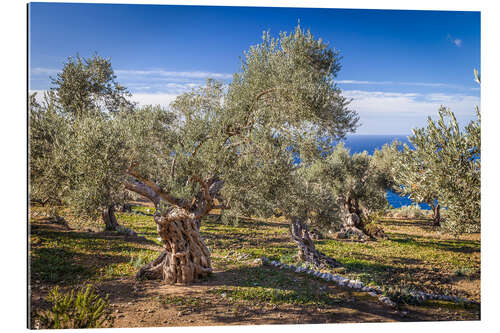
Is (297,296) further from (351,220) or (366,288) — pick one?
(351,220)

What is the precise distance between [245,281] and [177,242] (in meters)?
2.22

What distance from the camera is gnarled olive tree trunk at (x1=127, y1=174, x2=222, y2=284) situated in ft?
25.5

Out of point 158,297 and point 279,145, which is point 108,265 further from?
point 279,145

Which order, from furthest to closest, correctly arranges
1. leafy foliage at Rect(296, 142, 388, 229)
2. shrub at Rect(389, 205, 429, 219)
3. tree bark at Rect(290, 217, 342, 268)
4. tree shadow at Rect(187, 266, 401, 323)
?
shrub at Rect(389, 205, 429, 219)
leafy foliage at Rect(296, 142, 388, 229)
tree bark at Rect(290, 217, 342, 268)
tree shadow at Rect(187, 266, 401, 323)

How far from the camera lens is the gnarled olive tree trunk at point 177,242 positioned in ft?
25.5

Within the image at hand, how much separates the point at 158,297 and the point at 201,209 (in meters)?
2.53

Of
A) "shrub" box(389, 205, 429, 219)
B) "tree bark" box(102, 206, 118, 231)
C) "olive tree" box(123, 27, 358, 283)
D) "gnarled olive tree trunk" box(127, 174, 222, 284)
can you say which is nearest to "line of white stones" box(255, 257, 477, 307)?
"olive tree" box(123, 27, 358, 283)

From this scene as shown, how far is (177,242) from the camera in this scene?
26.0 ft

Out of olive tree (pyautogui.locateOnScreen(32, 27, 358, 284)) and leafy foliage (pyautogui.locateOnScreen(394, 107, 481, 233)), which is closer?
leafy foliage (pyautogui.locateOnScreen(394, 107, 481, 233))

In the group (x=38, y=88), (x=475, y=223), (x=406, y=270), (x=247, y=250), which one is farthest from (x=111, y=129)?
(x=406, y=270)

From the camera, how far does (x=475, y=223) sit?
690 centimetres

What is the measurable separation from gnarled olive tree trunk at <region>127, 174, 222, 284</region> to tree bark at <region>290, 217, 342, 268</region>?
3731 millimetres

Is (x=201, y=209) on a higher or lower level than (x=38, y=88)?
lower

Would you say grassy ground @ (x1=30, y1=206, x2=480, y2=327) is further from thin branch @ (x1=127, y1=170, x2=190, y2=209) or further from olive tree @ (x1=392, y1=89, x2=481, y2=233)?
thin branch @ (x1=127, y1=170, x2=190, y2=209)
